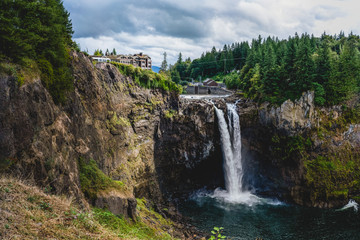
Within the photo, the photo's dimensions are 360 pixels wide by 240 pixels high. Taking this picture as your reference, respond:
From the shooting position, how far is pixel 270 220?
2814 cm

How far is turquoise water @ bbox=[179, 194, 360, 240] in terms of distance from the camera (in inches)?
997

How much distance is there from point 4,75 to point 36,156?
3770 mm

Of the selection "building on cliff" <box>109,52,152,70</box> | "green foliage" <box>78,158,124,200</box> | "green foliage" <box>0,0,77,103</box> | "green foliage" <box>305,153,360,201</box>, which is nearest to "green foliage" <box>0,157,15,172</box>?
"green foliage" <box>0,0,77,103</box>

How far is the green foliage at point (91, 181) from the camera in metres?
14.8

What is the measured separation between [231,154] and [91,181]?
24271 mm

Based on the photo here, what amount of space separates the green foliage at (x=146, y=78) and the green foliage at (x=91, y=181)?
47.6 feet

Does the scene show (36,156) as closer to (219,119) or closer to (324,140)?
(219,119)

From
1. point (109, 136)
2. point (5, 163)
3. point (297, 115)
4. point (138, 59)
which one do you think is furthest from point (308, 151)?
point (138, 59)

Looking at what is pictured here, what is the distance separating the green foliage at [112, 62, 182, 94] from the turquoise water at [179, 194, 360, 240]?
51.2ft

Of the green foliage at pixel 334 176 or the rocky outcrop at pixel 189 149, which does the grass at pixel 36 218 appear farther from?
the green foliage at pixel 334 176

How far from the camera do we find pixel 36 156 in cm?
1141

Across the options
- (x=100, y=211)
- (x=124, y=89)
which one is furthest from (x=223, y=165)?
(x=100, y=211)

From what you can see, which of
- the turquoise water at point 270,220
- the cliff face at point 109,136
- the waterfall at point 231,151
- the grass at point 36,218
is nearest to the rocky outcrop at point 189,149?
the cliff face at point 109,136

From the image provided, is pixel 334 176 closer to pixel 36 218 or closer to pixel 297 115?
pixel 297 115
